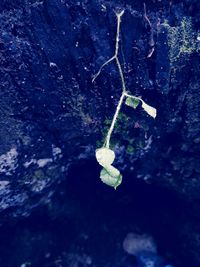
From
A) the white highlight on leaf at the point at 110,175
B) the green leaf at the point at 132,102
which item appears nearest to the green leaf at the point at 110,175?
the white highlight on leaf at the point at 110,175

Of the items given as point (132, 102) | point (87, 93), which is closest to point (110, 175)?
point (132, 102)

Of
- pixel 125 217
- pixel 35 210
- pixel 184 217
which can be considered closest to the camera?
pixel 35 210

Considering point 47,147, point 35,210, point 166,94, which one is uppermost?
point 166,94

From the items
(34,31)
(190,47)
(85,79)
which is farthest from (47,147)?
(190,47)

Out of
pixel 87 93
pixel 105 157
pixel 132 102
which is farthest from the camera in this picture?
pixel 87 93

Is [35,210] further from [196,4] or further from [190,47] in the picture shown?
[196,4]

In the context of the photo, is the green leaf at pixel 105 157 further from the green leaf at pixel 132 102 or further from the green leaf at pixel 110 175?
the green leaf at pixel 132 102

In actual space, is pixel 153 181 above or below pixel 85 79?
below

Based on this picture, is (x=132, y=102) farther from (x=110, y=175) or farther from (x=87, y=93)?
(x=110, y=175)
